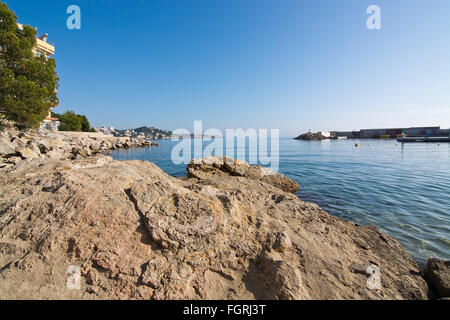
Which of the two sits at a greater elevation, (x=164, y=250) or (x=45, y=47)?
(x=45, y=47)

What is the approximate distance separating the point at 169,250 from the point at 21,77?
81.0 ft

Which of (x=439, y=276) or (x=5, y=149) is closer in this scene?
(x=439, y=276)

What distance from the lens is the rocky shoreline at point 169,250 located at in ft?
7.65

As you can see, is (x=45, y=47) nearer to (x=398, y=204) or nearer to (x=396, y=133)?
(x=398, y=204)

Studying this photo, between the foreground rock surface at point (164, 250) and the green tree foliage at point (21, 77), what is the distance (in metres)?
20.6

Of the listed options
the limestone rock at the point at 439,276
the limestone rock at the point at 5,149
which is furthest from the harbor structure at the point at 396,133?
the limestone rock at the point at 5,149

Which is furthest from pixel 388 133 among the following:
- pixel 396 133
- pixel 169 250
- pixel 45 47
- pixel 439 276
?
pixel 45 47

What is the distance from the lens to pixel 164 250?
2.68 metres

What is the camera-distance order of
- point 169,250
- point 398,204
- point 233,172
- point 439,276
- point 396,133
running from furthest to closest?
point 396,133, point 233,172, point 398,204, point 439,276, point 169,250

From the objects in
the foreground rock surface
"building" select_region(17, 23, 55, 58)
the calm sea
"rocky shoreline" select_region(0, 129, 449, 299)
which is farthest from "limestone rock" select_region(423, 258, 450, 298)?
"building" select_region(17, 23, 55, 58)

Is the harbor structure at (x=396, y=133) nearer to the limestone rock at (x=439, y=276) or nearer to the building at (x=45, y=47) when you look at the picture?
the limestone rock at (x=439, y=276)

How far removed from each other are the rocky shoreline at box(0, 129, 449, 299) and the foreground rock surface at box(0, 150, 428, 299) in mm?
13

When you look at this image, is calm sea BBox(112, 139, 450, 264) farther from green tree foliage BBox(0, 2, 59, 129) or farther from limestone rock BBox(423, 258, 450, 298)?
green tree foliage BBox(0, 2, 59, 129)
